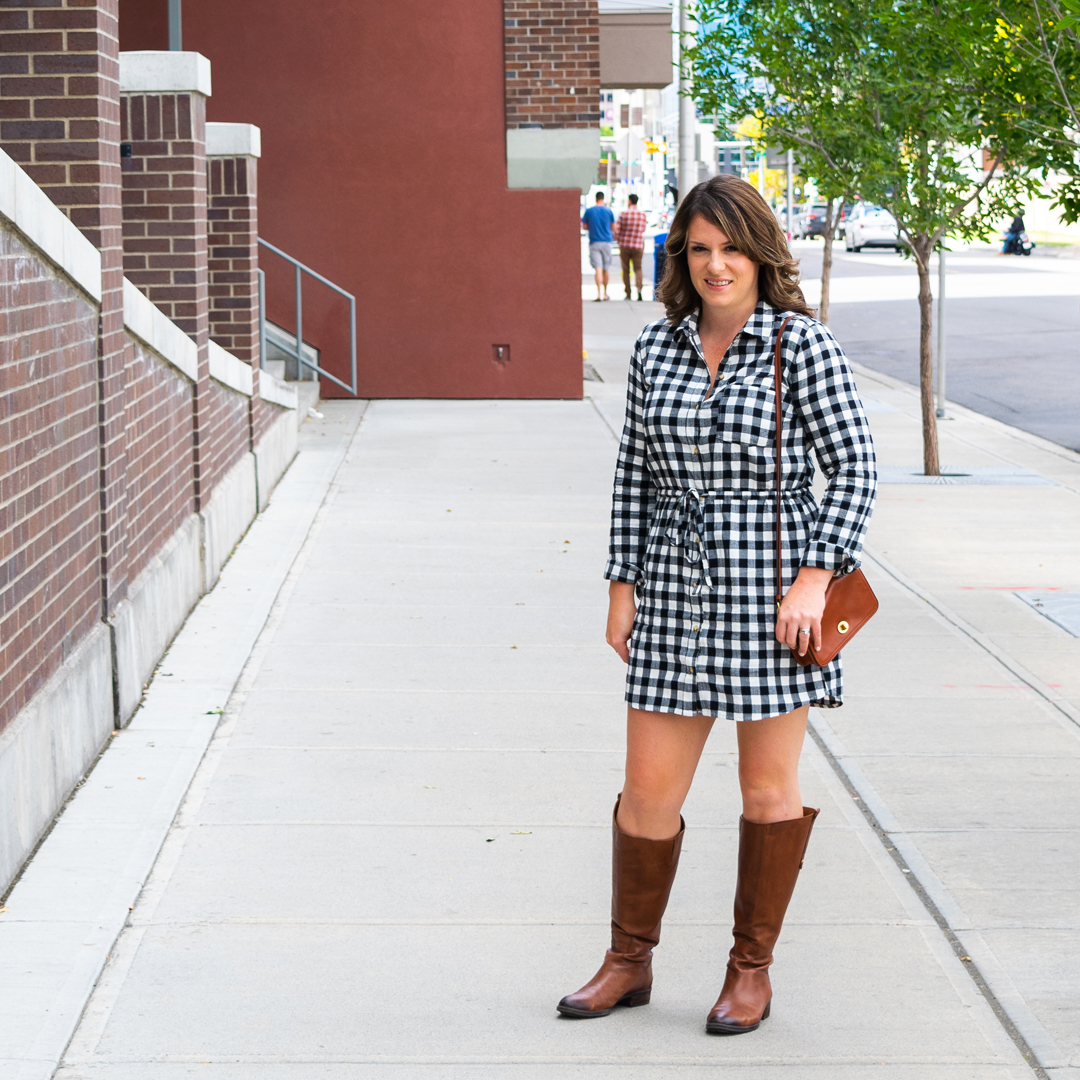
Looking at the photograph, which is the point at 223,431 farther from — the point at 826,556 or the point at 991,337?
the point at 991,337

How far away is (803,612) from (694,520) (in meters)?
0.31

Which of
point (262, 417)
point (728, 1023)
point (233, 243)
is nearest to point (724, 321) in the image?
point (728, 1023)

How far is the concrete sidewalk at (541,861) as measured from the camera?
3707 millimetres

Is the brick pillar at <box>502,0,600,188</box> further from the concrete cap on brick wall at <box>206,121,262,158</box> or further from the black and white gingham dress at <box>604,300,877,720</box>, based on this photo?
the black and white gingham dress at <box>604,300,877,720</box>

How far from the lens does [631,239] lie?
2944 cm

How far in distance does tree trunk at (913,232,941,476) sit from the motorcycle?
38865 millimetres

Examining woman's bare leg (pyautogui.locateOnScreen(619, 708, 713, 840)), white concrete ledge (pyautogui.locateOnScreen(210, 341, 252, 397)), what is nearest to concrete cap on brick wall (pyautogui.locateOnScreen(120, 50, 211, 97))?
white concrete ledge (pyautogui.locateOnScreen(210, 341, 252, 397))

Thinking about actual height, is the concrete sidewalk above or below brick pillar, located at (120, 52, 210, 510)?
below

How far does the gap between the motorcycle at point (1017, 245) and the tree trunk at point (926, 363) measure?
38865 mm


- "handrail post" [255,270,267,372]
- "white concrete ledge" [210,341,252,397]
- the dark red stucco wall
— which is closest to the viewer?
"white concrete ledge" [210,341,252,397]

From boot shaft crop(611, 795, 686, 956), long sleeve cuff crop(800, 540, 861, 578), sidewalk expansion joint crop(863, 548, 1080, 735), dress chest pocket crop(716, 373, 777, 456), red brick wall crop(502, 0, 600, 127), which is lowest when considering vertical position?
sidewalk expansion joint crop(863, 548, 1080, 735)

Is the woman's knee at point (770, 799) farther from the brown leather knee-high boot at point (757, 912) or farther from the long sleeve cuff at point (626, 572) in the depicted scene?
the long sleeve cuff at point (626, 572)

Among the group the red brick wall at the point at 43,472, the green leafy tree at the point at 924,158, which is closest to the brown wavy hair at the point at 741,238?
the red brick wall at the point at 43,472

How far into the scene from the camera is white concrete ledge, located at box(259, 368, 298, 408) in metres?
11.5
